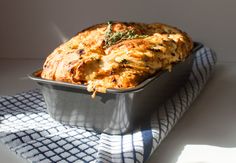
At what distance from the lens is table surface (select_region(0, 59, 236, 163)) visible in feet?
2.57

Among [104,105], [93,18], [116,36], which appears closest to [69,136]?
[104,105]

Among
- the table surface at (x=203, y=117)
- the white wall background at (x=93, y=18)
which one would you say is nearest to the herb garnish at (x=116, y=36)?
the table surface at (x=203, y=117)

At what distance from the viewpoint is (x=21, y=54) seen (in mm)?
1586

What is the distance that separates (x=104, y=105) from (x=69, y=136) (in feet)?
0.35

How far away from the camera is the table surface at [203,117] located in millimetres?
784

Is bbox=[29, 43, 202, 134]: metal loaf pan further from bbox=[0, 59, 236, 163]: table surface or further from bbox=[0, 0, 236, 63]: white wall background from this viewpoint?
bbox=[0, 0, 236, 63]: white wall background

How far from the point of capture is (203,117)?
947 mm

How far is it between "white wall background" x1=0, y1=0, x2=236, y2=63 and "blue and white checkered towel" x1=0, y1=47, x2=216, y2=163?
45cm

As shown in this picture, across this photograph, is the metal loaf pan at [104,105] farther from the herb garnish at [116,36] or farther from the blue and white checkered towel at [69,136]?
the herb garnish at [116,36]

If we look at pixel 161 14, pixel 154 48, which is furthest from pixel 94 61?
pixel 161 14

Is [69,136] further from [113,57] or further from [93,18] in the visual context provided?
[93,18]

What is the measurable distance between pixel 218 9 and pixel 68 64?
2.48 ft

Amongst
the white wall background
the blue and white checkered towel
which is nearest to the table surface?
the blue and white checkered towel

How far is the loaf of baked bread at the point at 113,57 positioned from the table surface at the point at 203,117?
0.15m
